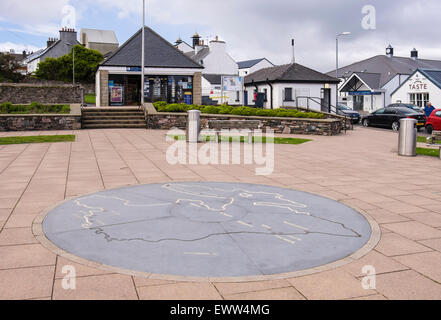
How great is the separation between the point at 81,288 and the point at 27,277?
64 centimetres

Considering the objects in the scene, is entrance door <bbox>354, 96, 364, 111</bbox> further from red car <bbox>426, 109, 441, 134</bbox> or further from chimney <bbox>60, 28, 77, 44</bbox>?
chimney <bbox>60, 28, 77, 44</bbox>

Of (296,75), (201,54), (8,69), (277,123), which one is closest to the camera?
(277,123)

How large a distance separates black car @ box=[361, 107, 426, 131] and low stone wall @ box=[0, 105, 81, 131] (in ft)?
65.5

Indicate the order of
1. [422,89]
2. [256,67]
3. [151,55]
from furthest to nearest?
[256,67] < [422,89] < [151,55]

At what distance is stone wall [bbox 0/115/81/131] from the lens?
20.3m

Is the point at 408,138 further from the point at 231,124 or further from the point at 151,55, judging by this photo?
the point at 151,55

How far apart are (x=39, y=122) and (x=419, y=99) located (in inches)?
1444

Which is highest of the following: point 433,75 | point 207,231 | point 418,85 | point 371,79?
point 371,79

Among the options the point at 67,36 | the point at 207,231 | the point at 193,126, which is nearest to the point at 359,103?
the point at 193,126

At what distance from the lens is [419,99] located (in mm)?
43062

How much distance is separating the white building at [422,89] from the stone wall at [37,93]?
33.2 metres

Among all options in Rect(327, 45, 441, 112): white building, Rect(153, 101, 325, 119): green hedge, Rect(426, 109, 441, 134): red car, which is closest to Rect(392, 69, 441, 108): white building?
Rect(327, 45, 441, 112): white building

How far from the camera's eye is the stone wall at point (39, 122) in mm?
20281

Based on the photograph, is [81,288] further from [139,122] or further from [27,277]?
[139,122]
